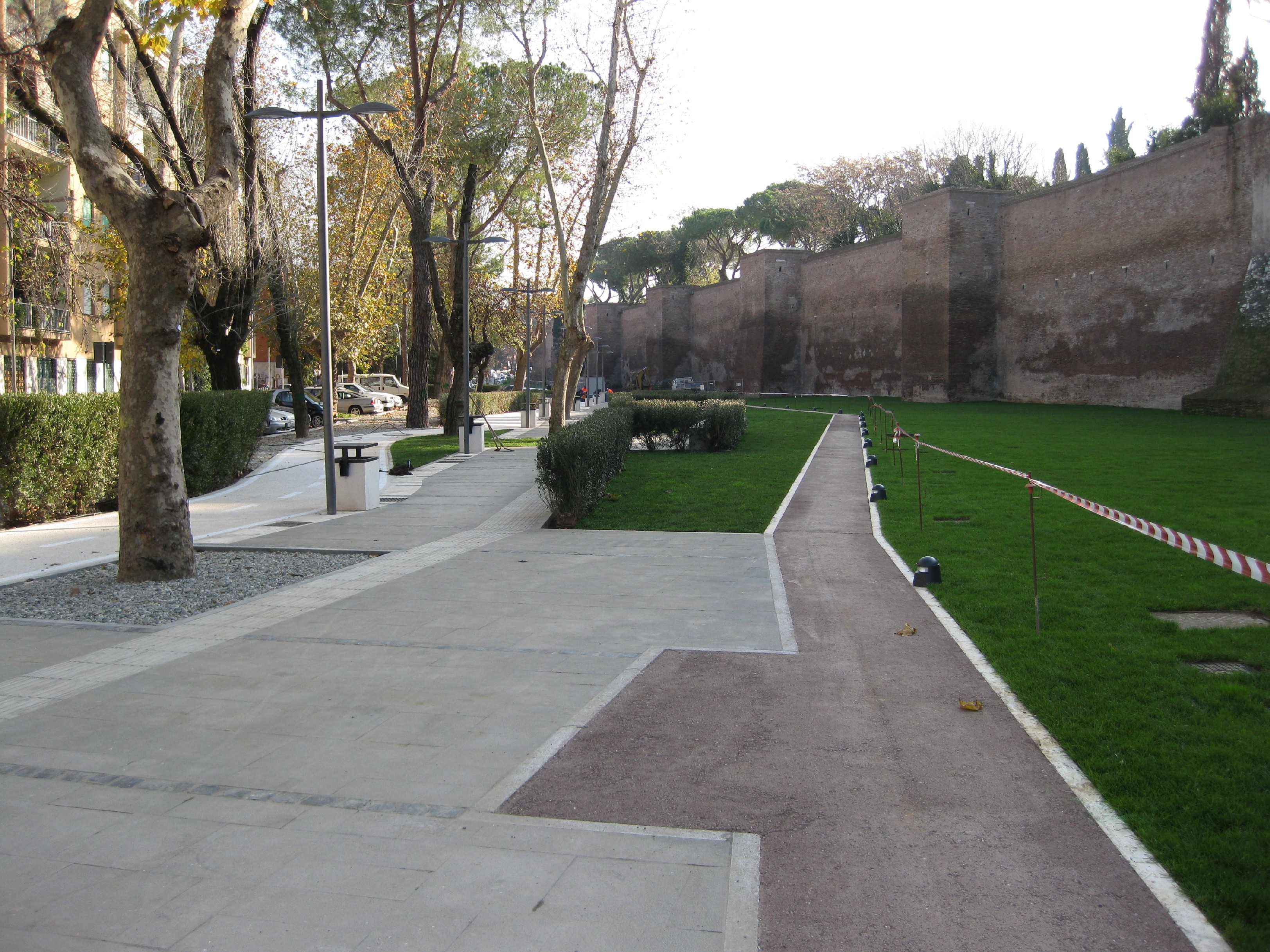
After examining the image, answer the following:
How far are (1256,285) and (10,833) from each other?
27459 mm

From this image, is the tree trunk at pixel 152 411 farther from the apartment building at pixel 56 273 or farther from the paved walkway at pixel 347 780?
the apartment building at pixel 56 273

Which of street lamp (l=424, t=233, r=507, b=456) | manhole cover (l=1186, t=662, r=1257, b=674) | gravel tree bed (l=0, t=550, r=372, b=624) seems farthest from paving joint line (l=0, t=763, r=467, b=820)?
street lamp (l=424, t=233, r=507, b=456)

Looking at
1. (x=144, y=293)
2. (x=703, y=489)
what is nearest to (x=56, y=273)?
(x=144, y=293)

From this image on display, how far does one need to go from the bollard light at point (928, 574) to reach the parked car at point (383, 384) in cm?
4045

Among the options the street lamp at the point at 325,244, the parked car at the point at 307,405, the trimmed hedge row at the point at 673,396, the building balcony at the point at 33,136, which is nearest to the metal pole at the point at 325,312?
the street lamp at the point at 325,244

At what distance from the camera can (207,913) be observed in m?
2.60

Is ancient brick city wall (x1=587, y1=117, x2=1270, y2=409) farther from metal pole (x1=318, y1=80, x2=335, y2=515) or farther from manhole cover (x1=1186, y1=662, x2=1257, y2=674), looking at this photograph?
manhole cover (x1=1186, y1=662, x2=1257, y2=674)

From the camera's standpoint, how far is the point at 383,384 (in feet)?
153

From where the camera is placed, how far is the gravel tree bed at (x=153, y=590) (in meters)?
6.39

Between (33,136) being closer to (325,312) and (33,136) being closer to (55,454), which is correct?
(55,454)

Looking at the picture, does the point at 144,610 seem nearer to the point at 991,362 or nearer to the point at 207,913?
the point at 207,913

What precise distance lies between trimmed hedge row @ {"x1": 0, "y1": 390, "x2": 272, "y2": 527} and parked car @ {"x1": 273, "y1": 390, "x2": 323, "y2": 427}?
1425 centimetres

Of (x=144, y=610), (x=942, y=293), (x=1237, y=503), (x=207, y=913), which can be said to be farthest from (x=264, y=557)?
(x=942, y=293)

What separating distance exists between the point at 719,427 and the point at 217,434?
30.0 ft
